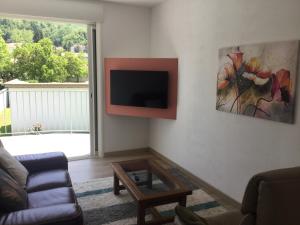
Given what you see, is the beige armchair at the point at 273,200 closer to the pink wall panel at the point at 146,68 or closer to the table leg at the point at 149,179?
the table leg at the point at 149,179

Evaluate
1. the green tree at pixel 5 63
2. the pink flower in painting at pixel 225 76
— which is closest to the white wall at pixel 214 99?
the pink flower in painting at pixel 225 76

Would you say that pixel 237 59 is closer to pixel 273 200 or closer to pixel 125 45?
pixel 273 200

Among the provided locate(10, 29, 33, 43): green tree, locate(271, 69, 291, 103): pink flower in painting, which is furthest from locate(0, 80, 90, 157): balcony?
locate(271, 69, 291, 103): pink flower in painting

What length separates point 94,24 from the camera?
4152 millimetres

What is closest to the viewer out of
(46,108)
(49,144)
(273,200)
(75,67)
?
(273,200)

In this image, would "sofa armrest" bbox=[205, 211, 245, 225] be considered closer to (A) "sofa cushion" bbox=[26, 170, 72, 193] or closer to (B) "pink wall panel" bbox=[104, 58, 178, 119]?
(A) "sofa cushion" bbox=[26, 170, 72, 193]

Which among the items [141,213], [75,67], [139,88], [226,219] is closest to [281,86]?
[226,219]

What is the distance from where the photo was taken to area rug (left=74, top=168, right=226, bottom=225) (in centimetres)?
258

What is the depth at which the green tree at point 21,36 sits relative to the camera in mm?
5258

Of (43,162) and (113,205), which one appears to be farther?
(113,205)

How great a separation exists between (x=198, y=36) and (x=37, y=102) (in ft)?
12.3

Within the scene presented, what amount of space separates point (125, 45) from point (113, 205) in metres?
2.65

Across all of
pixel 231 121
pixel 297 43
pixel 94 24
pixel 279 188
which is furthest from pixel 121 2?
pixel 279 188

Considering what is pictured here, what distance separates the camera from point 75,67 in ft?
19.2
